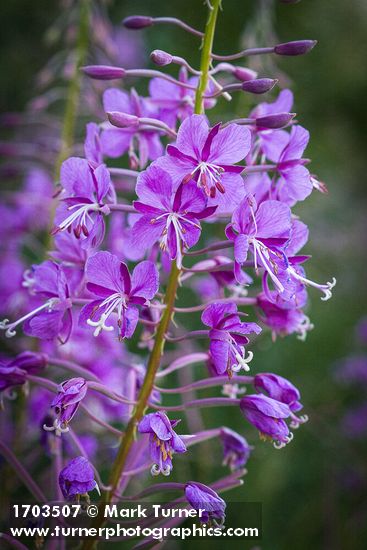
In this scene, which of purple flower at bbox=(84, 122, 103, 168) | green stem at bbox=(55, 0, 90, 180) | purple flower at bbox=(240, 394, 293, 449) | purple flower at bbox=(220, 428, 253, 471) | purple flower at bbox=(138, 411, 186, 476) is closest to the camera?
purple flower at bbox=(138, 411, 186, 476)

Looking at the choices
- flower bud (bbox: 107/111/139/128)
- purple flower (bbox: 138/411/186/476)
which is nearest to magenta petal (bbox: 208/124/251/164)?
flower bud (bbox: 107/111/139/128)

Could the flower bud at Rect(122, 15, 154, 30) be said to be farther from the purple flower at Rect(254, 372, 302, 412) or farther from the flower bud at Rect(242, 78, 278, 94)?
the purple flower at Rect(254, 372, 302, 412)

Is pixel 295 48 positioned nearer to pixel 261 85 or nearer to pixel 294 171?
pixel 261 85

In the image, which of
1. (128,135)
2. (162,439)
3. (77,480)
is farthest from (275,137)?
(77,480)

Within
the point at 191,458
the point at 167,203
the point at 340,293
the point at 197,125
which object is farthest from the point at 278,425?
the point at 340,293

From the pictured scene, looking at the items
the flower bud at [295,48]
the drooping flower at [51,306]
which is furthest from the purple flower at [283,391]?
the flower bud at [295,48]

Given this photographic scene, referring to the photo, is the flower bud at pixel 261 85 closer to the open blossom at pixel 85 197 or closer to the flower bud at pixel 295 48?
the flower bud at pixel 295 48
